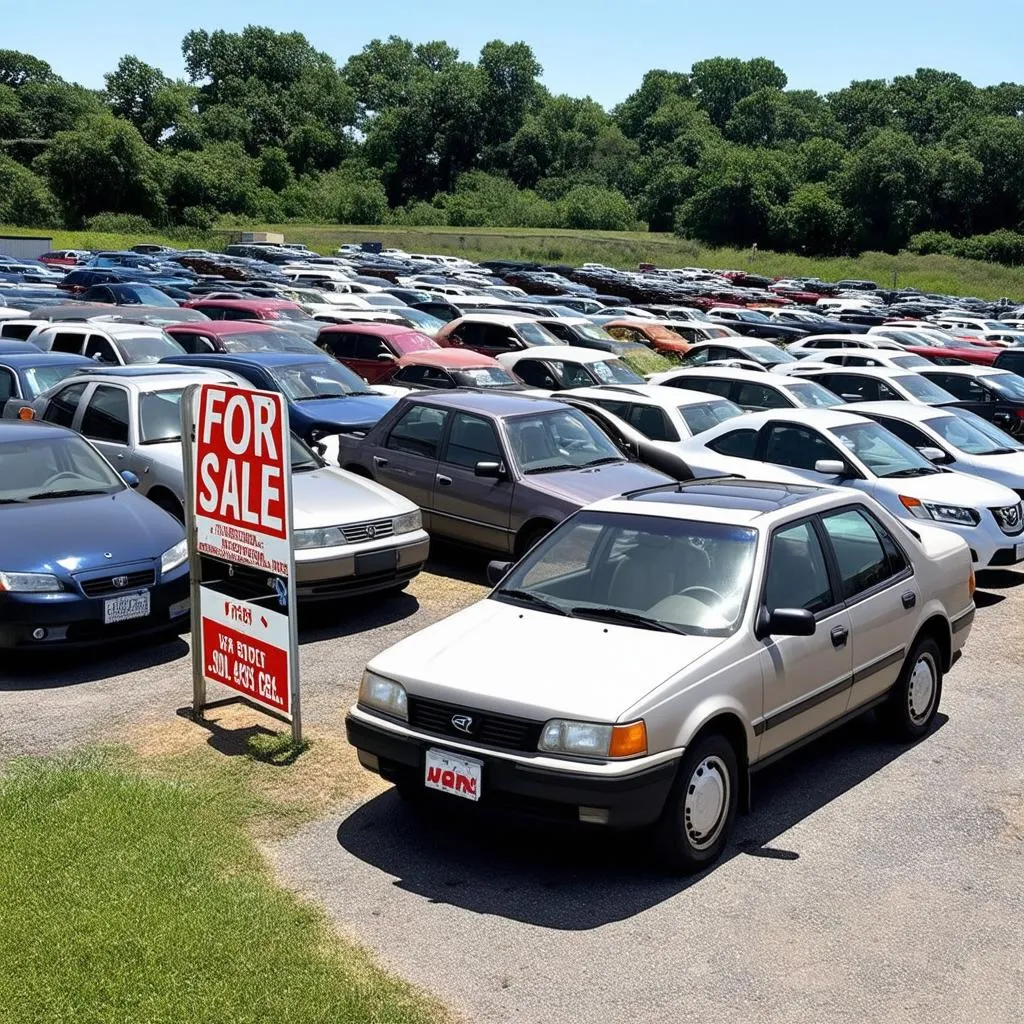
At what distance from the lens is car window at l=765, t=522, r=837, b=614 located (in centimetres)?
661

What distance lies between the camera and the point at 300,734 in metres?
7.27

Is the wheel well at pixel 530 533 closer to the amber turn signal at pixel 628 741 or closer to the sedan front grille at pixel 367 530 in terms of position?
the sedan front grille at pixel 367 530

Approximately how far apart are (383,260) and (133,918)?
191ft

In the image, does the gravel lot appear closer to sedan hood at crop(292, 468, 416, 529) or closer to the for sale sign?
the for sale sign

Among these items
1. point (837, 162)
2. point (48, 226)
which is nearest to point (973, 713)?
point (48, 226)

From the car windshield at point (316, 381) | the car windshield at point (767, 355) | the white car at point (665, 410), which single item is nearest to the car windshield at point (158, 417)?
the car windshield at point (316, 381)

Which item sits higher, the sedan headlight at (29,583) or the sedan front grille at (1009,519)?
the sedan headlight at (29,583)

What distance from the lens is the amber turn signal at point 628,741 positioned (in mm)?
5477

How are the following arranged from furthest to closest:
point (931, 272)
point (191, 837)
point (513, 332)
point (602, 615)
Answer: point (931, 272)
point (513, 332)
point (602, 615)
point (191, 837)

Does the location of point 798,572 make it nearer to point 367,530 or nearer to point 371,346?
point 367,530

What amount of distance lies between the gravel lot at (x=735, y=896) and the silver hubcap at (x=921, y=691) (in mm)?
188

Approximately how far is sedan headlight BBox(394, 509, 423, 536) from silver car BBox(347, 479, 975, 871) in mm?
2841

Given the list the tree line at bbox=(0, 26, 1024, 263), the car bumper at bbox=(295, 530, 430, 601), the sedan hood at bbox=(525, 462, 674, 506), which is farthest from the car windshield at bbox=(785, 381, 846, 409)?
the tree line at bbox=(0, 26, 1024, 263)

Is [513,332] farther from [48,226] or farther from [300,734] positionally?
[48,226]
